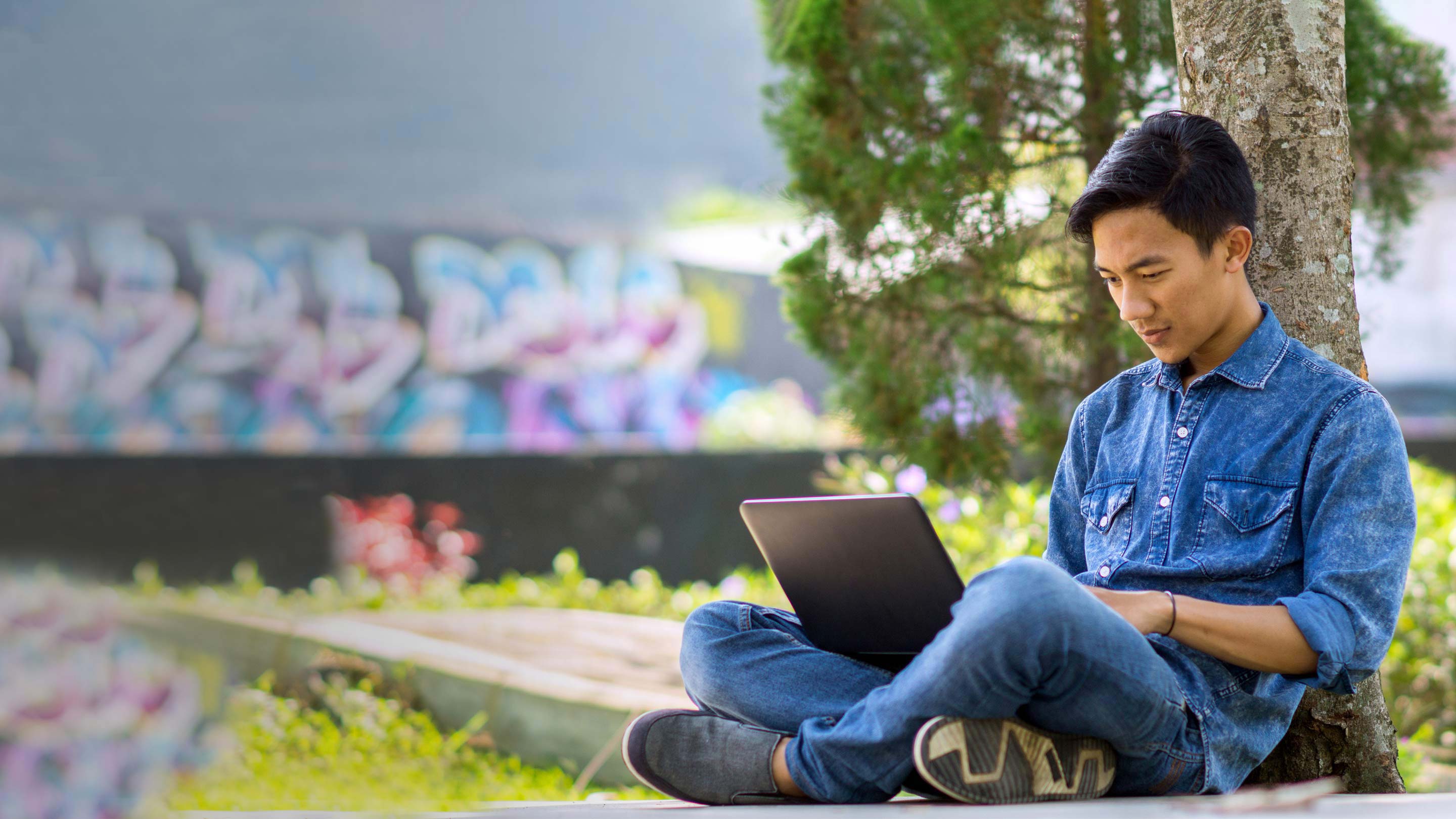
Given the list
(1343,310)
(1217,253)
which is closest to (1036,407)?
(1343,310)

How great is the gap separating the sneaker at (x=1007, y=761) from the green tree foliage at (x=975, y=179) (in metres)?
1.49

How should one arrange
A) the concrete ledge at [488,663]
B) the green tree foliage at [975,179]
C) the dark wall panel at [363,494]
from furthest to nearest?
the dark wall panel at [363,494], the concrete ledge at [488,663], the green tree foliage at [975,179]

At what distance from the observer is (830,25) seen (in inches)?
123

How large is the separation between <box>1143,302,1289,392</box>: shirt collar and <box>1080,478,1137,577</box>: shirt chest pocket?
0.77ft

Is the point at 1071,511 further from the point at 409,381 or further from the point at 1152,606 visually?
the point at 409,381

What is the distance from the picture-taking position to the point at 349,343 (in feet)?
23.8

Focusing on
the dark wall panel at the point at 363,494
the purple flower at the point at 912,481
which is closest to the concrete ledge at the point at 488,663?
the dark wall panel at the point at 363,494

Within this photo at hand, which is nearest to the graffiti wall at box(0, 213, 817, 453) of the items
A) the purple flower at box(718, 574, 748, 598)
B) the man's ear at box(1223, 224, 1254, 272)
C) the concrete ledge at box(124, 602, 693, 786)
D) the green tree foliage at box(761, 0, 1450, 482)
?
the purple flower at box(718, 574, 748, 598)

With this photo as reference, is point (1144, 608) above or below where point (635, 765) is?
above

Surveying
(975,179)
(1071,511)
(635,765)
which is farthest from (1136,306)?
(975,179)

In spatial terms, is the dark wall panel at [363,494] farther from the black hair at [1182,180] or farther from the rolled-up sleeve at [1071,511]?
the black hair at [1182,180]

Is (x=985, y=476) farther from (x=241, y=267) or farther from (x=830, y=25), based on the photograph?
(x=241, y=267)

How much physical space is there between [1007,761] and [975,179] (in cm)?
181

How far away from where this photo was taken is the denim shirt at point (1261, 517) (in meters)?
1.51
